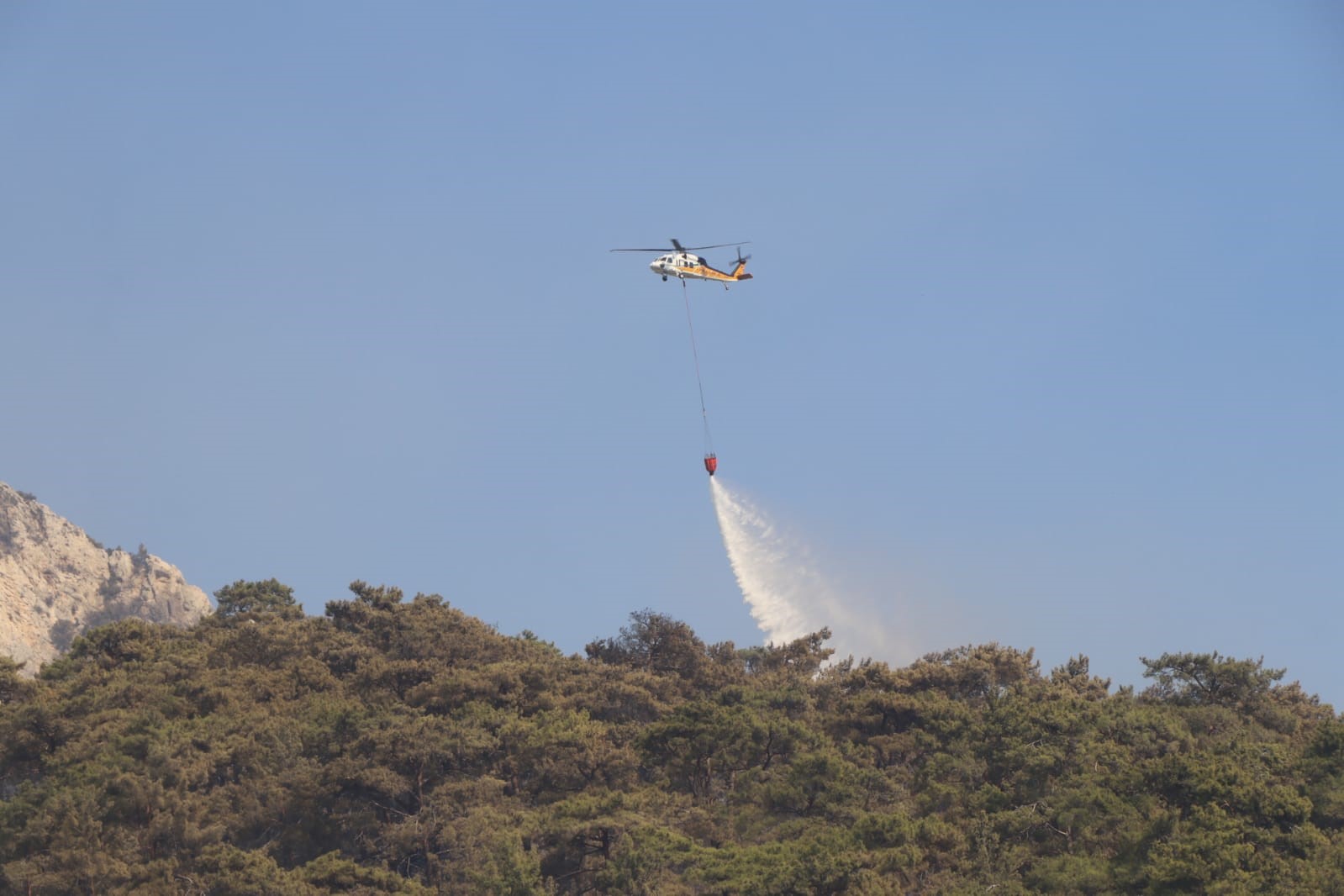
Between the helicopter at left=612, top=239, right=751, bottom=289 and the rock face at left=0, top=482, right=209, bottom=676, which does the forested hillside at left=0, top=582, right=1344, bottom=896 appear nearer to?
the helicopter at left=612, top=239, right=751, bottom=289

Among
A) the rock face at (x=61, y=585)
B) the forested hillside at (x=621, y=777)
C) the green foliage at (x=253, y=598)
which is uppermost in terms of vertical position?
the rock face at (x=61, y=585)

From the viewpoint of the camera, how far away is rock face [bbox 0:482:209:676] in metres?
170

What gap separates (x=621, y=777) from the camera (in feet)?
203

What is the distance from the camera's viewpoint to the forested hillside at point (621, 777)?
163 feet

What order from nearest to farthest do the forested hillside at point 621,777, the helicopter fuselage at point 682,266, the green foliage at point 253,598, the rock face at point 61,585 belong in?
the forested hillside at point 621,777 → the helicopter fuselage at point 682,266 → the green foliage at point 253,598 → the rock face at point 61,585

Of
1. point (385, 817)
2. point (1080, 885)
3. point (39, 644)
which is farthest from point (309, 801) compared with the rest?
point (39, 644)

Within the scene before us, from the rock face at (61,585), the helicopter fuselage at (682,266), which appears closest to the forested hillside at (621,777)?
the helicopter fuselage at (682,266)

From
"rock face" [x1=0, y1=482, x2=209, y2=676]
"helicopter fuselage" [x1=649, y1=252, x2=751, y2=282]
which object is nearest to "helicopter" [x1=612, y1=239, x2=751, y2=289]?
"helicopter fuselage" [x1=649, y1=252, x2=751, y2=282]

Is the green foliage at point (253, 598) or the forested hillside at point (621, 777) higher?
the green foliage at point (253, 598)

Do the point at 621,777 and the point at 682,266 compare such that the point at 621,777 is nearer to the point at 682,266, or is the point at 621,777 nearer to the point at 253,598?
the point at 682,266

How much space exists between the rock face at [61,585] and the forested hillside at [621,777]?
9842 cm

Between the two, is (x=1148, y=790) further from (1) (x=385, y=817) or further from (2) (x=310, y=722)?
(2) (x=310, y=722)

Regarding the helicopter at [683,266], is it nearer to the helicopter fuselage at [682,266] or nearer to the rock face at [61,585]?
the helicopter fuselage at [682,266]

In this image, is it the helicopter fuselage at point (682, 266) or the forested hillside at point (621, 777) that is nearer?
the forested hillside at point (621, 777)
